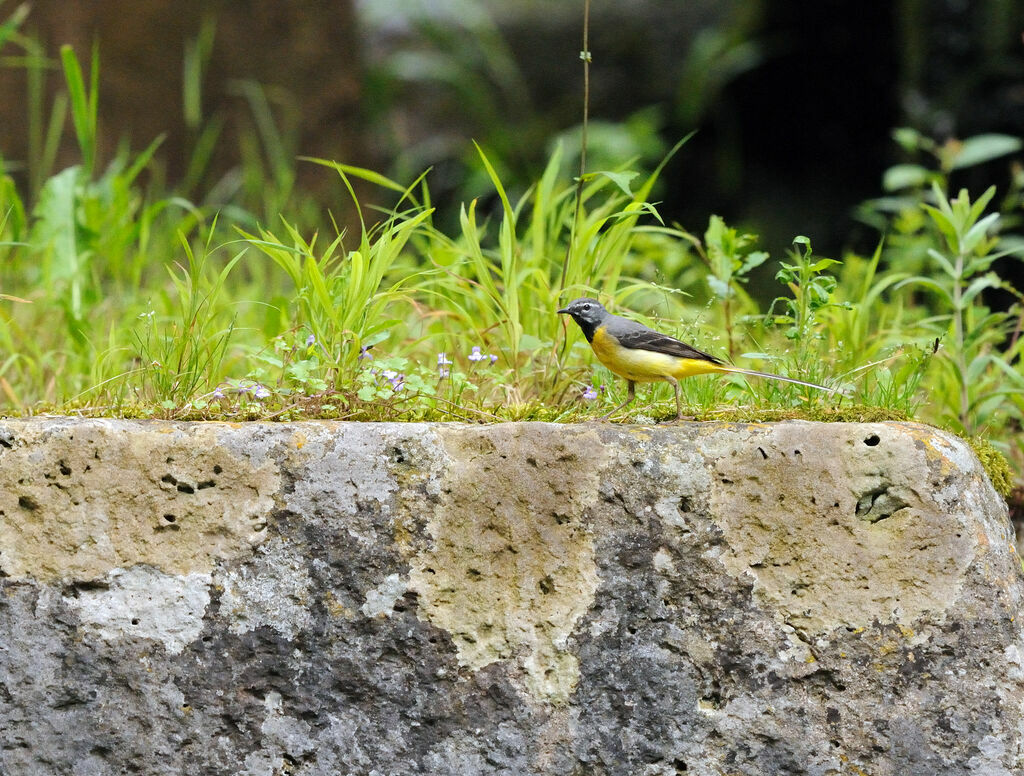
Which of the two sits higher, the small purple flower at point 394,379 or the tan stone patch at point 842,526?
the small purple flower at point 394,379

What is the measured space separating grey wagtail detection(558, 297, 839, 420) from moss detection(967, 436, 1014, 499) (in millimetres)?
457

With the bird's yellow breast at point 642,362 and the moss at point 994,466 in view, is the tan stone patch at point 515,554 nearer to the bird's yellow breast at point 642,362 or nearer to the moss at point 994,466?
the bird's yellow breast at point 642,362

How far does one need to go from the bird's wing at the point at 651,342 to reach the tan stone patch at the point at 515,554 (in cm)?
38

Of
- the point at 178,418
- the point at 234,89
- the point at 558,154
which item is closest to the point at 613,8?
the point at 234,89

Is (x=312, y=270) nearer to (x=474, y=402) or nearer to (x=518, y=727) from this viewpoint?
(x=474, y=402)

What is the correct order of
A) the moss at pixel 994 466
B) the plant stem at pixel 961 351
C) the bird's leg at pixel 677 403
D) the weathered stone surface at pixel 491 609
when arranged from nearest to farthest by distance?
the weathered stone surface at pixel 491 609, the bird's leg at pixel 677 403, the moss at pixel 994 466, the plant stem at pixel 961 351

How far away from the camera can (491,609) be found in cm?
247

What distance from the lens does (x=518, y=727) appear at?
8.00 ft

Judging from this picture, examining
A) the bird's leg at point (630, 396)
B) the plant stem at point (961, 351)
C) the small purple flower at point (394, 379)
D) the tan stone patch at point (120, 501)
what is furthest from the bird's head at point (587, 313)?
the plant stem at point (961, 351)

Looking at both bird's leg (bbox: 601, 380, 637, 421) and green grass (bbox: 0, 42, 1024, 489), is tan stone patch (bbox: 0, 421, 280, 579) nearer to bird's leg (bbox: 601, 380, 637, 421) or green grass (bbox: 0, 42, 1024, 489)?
green grass (bbox: 0, 42, 1024, 489)

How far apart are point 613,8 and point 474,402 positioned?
22.4 feet

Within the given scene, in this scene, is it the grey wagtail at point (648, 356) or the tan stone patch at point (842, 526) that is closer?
the tan stone patch at point (842, 526)

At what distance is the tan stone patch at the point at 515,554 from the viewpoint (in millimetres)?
2457

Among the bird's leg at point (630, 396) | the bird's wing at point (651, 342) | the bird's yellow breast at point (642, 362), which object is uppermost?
the bird's wing at point (651, 342)
